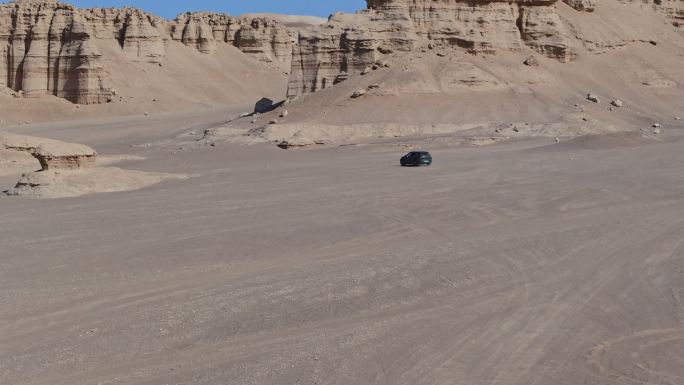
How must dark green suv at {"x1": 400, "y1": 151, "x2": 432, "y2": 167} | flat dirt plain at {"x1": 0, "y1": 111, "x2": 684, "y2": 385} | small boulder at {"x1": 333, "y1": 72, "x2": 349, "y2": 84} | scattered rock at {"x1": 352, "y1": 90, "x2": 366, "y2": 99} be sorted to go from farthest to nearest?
small boulder at {"x1": 333, "y1": 72, "x2": 349, "y2": 84}
scattered rock at {"x1": 352, "y1": 90, "x2": 366, "y2": 99}
dark green suv at {"x1": 400, "y1": 151, "x2": 432, "y2": 167}
flat dirt plain at {"x1": 0, "y1": 111, "x2": 684, "y2": 385}

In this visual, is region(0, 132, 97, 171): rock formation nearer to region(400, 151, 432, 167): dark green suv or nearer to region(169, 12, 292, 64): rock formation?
region(400, 151, 432, 167): dark green suv

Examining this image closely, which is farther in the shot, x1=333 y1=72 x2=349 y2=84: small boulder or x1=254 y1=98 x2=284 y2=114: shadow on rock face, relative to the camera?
x1=254 y1=98 x2=284 y2=114: shadow on rock face

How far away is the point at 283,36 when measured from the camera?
103 metres

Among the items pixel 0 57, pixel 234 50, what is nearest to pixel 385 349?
pixel 0 57

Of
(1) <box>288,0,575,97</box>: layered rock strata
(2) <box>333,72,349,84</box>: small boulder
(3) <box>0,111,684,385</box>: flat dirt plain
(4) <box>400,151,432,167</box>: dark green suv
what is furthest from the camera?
(2) <box>333,72,349,84</box>: small boulder

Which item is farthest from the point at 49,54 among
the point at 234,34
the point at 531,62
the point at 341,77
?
the point at 531,62

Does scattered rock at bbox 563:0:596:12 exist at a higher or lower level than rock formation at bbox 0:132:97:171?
higher

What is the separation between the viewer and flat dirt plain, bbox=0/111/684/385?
8133 mm

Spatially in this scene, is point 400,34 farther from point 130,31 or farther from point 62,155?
point 130,31

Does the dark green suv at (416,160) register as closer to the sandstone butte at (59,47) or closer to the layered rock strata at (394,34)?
the layered rock strata at (394,34)

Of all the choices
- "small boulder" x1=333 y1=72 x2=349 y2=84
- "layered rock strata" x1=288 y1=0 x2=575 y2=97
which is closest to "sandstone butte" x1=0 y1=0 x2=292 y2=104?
"layered rock strata" x1=288 y1=0 x2=575 y2=97

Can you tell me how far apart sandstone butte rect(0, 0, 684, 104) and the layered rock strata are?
0.20 ft

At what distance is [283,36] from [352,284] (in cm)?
9426

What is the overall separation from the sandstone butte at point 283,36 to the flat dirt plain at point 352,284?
83.5 feet
